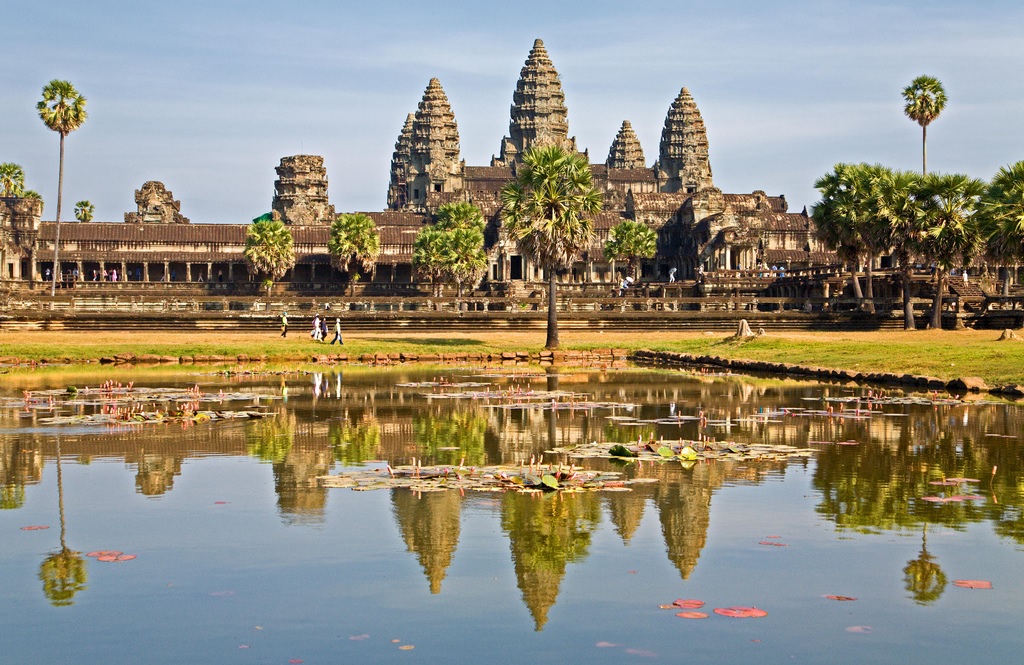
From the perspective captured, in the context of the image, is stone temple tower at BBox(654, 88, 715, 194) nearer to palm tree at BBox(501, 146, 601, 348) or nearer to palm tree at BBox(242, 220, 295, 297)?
palm tree at BBox(242, 220, 295, 297)

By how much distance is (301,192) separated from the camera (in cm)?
13412

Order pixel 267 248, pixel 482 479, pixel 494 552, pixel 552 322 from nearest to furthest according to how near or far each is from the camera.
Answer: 1. pixel 494 552
2. pixel 482 479
3. pixel 552 322
4. pixel 267 248

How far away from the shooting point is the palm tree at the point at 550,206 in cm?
4597

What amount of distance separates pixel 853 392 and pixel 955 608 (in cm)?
1861

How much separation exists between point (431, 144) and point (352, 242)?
56.4 meters

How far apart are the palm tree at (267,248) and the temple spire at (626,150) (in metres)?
79.4

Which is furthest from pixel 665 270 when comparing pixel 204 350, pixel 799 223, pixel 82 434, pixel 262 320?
pixel 82 434

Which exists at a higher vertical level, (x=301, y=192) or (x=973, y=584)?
(x=301, y=192)

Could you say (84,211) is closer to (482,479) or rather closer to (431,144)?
(431,144)

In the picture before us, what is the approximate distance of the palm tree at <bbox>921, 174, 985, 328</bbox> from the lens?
5431 centimetres

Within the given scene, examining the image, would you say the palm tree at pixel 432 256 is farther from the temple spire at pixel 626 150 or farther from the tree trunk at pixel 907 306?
the temple spire at pixel 626 150

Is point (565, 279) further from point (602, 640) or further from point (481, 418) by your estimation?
point (602, 640)

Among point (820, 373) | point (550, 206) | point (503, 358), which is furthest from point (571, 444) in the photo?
point (550, 206)

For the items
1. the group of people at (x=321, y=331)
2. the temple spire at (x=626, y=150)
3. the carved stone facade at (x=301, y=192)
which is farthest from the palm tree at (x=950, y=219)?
the temple spire at (x=626, y=150)
